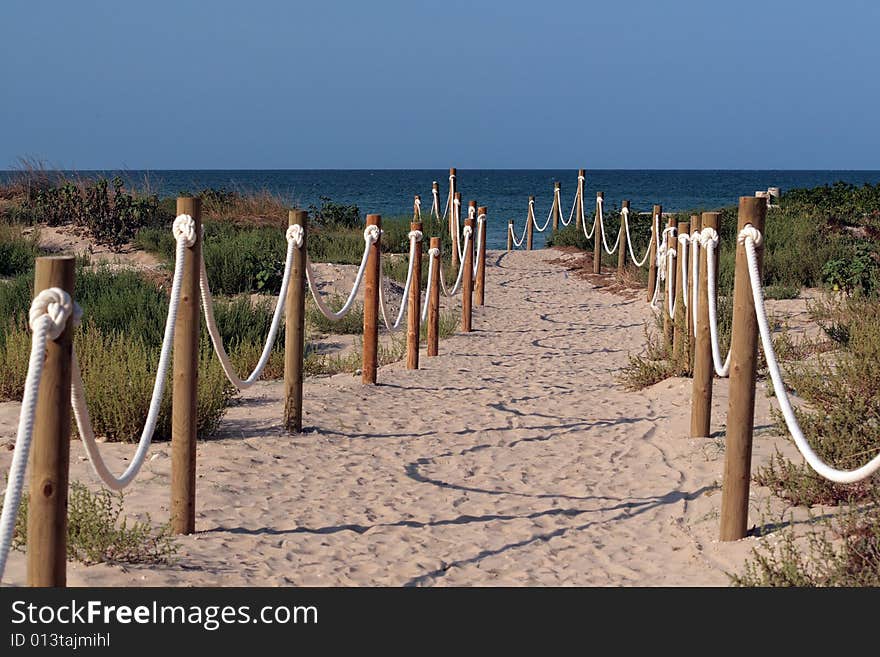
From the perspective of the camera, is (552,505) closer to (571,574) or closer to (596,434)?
(571,574)

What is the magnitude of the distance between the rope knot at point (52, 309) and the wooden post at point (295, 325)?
3434mm

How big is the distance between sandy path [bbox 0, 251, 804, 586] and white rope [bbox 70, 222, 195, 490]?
52 centimetres

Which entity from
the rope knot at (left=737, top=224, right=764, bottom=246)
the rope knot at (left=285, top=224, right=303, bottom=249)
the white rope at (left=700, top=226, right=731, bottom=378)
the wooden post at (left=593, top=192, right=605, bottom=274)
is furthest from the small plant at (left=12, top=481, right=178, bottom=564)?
the wooden post at (left=593, top=192, right=605, bottom=274)

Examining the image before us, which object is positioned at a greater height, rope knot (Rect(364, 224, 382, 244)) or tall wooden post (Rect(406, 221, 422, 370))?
rope knot (Rect(364, 224, 382, 244))

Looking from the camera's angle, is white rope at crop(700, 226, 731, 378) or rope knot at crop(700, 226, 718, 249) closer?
white rope at crop(700, 226, 731, 378)

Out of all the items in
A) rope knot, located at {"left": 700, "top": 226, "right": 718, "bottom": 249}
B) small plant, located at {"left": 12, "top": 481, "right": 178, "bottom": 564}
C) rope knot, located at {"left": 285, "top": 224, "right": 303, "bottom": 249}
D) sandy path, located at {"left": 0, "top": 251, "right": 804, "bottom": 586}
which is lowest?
sandy path, located at {"left": 0, "top": 251, "right": 804, "bottom": 586}

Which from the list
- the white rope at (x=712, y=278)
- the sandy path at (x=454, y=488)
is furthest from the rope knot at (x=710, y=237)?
the sandy path at (x=454, y=488)

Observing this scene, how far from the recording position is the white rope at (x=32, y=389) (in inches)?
105

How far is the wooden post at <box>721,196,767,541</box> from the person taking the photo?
4641 mm

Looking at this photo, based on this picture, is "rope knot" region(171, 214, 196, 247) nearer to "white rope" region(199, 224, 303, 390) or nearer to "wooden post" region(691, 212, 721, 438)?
"white rope" region(199, 224, 303, 390)
